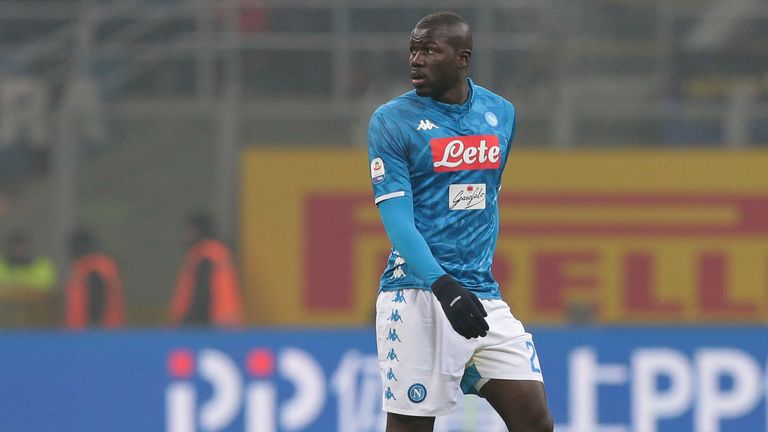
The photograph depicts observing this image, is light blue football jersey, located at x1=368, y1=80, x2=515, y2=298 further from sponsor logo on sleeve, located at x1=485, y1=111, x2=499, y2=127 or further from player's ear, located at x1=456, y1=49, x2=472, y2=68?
player's ear, located at x1=456, y1=49, x2=472, y2=68

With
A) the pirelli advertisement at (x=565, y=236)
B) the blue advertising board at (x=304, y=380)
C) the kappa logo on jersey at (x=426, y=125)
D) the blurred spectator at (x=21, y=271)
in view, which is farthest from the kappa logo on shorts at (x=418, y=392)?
the blurred spectator at (x=21, y=271)

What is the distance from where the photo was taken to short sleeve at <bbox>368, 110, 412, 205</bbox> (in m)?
4.37

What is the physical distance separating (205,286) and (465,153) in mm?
7676

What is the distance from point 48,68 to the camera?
12914 millimetres

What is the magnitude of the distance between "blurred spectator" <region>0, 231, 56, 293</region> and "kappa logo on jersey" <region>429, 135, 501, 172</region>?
861 centimetres

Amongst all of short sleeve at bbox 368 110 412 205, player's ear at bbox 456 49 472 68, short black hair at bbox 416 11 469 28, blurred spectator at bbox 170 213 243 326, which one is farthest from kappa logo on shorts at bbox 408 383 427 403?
blurred spectator at bbox 170 213 243 326

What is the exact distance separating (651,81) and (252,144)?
3477mm

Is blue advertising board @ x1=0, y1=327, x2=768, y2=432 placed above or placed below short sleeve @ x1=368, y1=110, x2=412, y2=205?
below

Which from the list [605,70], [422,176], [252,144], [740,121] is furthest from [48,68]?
[422,176]

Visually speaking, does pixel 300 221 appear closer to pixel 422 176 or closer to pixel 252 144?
pixel 252 144

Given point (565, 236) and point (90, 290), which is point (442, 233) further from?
point (565, 236)

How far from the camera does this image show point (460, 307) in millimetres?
4219

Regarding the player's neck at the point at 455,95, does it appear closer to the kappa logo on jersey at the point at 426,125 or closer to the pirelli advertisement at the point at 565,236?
the kappa logo on jersey at the point at 426,125

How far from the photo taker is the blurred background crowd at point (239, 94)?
41.9 ft
